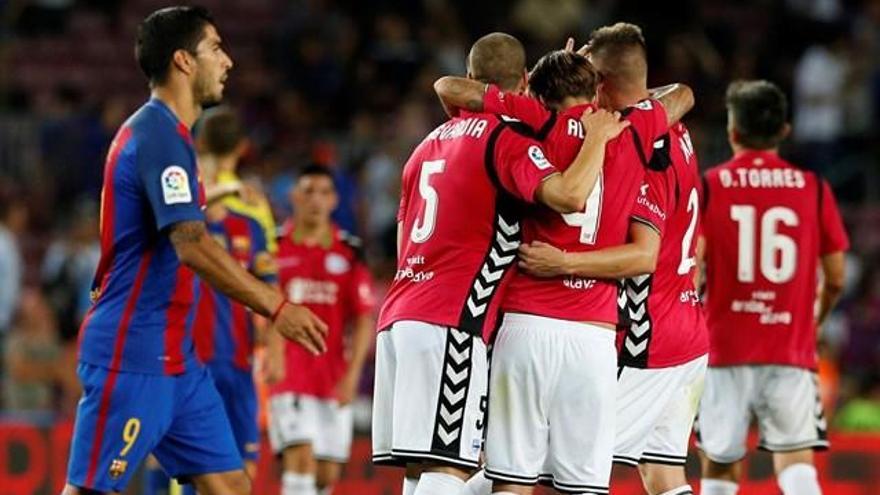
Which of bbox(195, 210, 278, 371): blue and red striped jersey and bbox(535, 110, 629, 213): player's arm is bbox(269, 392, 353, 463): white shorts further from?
bbox(535, 110, 629, 213): player's arm

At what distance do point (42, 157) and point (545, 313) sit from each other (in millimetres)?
11259

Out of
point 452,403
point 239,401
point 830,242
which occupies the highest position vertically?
point 830,242

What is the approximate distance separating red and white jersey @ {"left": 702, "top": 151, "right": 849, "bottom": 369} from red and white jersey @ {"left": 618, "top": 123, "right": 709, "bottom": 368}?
1075 mm

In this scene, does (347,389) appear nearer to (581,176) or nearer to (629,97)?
(629,97)

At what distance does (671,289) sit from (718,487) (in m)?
1.75

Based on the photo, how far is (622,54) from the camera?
8.49 meters

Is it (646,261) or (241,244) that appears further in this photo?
(241,244)

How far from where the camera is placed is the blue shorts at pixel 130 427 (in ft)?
25.1

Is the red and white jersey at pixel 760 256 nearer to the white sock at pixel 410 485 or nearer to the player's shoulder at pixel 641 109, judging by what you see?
the player's shoulder at pixel 641 109

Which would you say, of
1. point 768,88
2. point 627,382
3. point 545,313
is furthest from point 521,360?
point 768,88

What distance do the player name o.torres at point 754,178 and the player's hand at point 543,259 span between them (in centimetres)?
235

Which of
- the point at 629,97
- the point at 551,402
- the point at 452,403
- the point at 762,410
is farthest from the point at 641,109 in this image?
the point at 762,410

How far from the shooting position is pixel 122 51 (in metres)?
20.5

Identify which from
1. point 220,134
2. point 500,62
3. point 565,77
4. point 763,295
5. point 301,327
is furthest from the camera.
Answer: point 220,134
